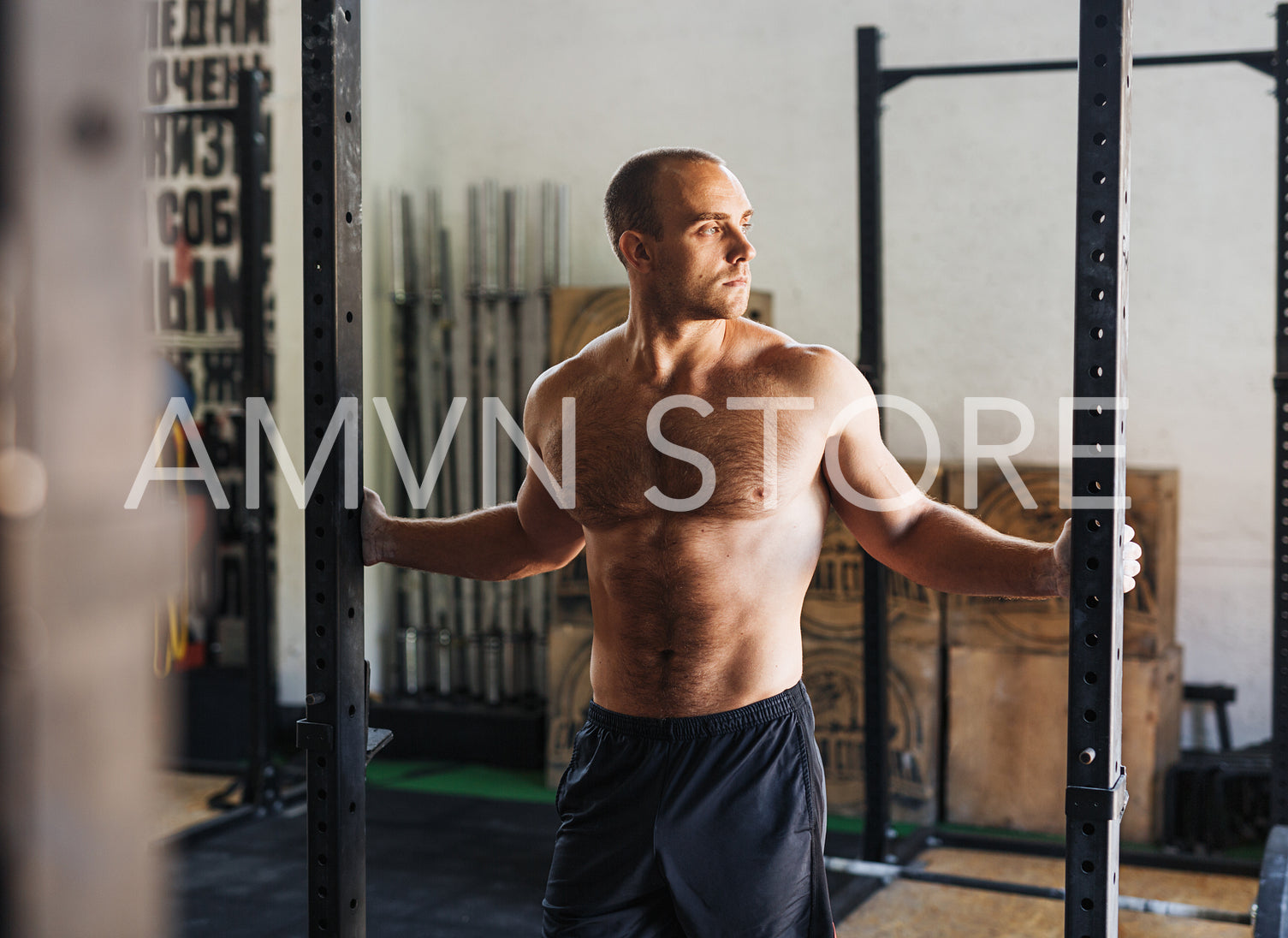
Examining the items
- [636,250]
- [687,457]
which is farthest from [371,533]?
[636,250]

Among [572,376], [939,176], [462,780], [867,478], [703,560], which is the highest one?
[939,176]

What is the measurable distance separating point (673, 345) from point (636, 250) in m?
0.17

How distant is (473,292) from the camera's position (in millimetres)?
5258

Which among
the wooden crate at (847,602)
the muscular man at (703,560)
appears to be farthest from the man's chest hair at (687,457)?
the wooden crate at (847,602)

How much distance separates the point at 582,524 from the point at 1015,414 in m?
3.10

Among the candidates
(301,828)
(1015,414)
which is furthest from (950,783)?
(301,828)

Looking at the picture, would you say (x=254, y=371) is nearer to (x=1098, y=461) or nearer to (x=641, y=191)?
(x=641, y=191)

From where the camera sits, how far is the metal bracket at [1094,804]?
1.58m

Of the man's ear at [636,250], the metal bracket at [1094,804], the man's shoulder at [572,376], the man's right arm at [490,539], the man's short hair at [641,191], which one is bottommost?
the metal bracket at [1094,804]

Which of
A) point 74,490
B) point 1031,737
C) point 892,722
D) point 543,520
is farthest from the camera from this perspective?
point 892,722

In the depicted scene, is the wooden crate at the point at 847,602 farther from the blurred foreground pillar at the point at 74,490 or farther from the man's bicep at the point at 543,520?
the blurred foreground pillar at the point at 74,490

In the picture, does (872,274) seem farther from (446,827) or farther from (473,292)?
(446,827)

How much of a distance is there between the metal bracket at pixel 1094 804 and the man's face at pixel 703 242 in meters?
0.89

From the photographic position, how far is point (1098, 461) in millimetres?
1583
